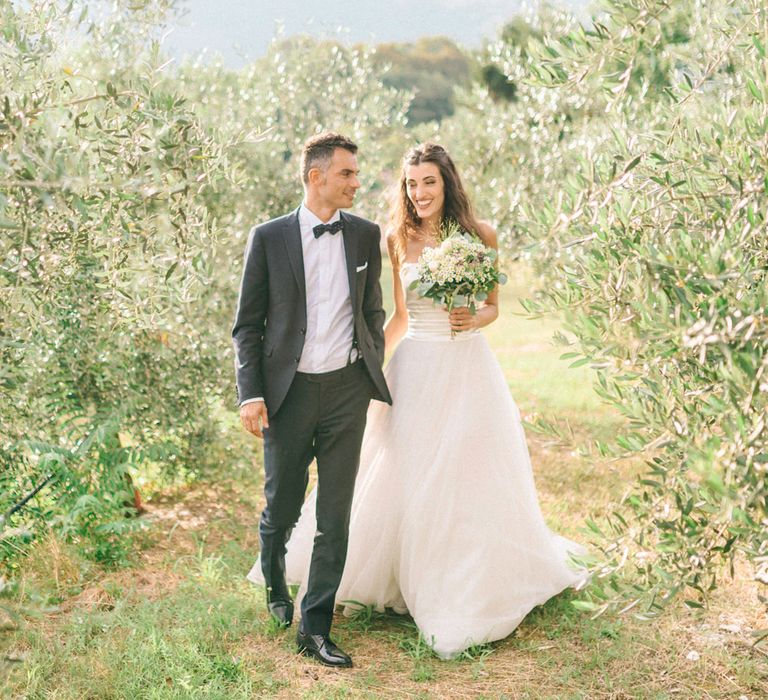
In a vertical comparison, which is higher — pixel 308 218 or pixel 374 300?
pixel 308 218

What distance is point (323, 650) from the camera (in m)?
4.27

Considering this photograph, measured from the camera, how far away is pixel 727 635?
181 inches

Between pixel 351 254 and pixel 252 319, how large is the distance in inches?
25.6

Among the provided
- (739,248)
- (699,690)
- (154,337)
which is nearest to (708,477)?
(739,248)

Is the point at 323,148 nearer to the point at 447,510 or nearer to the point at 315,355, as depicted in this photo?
the point at 315,355

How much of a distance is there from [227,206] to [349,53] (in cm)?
350

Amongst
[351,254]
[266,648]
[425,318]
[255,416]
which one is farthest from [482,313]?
[266,648]

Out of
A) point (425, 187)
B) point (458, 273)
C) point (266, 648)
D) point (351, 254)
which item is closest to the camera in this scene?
point (351, 254)

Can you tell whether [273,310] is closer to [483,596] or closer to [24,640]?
[483,596]

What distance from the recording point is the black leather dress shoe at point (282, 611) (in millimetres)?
4645

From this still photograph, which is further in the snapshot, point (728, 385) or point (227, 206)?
point (227, 206)

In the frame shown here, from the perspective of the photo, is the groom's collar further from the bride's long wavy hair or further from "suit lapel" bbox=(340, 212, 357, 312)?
the bride's long wavy hair

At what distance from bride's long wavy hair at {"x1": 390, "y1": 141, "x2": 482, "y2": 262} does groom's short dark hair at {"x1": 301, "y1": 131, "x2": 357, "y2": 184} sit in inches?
32.4

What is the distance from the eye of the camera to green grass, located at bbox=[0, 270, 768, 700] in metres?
4.04
